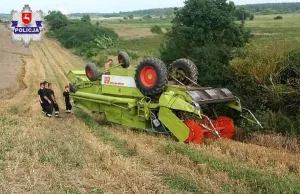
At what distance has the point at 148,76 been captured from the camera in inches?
431

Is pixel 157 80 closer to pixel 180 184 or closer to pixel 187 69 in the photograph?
pixel 187 69

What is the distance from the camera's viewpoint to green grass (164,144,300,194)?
6.24 m

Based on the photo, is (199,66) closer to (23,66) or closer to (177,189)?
(177,189)

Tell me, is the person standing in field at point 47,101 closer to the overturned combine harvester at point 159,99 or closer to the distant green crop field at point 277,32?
the overturned combine harvester at point 159,99

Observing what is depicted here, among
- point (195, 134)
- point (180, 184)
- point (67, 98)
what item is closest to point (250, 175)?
point (180, 184)

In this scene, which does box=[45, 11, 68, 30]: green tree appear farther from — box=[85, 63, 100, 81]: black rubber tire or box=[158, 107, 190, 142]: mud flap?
box=[158, 107, 190, 142]: mud flap

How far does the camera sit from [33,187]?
6.07m

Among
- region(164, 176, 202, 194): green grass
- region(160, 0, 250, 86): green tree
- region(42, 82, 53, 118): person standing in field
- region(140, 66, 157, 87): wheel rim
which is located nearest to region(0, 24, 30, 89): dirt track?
region(42, 82, 53, 118): person standing in field

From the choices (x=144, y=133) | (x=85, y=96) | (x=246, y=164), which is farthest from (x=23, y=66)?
(x=246, y=164)

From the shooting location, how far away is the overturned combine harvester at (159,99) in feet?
32.7

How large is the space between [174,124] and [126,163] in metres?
2.85

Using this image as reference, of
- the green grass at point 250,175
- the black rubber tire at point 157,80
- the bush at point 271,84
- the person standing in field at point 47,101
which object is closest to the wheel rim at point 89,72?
the person standing in field at point 47,101

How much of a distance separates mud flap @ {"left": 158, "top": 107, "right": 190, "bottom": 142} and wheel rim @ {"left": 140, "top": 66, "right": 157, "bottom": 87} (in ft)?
2.74

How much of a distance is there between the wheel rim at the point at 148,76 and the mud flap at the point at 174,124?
0.83 m
